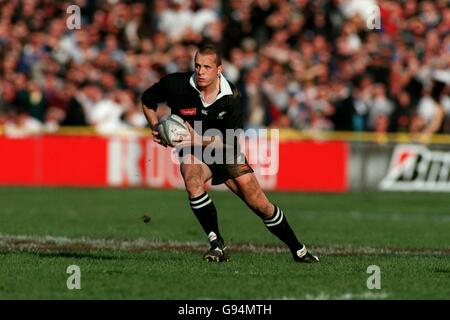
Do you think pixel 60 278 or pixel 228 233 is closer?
pixel 60 278

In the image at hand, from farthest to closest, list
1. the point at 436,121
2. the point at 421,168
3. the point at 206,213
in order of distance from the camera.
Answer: the point at 436,121
the point at 421,168
the point at 206,213

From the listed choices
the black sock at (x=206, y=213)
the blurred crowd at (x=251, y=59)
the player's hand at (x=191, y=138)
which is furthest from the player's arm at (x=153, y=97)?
the blurred crowd at (x=251, y=59)

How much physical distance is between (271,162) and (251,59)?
2.65 metres

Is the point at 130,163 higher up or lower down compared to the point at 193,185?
lower down

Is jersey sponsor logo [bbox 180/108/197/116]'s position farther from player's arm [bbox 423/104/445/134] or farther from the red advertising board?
player's arm [bbox 423/104/445/134]

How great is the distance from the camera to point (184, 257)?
11.9 m

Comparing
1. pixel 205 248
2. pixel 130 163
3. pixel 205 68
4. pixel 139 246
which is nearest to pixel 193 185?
pixel 205 68

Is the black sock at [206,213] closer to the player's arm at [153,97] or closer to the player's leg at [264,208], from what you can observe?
the player's leg at [264,208]

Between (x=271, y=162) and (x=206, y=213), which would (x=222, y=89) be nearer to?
(x=206, y=213)

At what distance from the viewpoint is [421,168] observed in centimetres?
2469

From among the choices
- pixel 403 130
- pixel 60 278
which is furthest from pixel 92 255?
pixel 403 130

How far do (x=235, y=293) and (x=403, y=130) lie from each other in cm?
1722

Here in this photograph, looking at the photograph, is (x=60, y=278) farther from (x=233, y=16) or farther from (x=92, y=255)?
(x=233, y=16)

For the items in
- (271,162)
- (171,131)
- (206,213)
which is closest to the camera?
(171,131)
